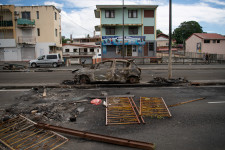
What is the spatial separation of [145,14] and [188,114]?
30.8 m

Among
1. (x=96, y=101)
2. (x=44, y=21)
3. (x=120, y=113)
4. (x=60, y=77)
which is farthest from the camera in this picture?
(x=44, y=21)

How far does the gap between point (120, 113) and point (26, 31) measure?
34.1 meters

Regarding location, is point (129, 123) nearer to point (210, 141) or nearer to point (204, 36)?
point (210, 141)

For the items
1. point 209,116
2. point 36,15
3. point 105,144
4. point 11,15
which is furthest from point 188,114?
point 11,15

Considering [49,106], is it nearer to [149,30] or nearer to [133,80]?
[133,80]

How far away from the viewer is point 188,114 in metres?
5.56

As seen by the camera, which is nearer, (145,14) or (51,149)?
(51,149)

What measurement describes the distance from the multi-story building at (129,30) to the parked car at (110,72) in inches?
908

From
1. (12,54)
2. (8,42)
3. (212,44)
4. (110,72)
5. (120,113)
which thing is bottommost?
(120,113)

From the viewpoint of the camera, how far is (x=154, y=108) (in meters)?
5.84

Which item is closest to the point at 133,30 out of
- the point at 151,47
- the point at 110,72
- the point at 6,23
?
the point at 151,47

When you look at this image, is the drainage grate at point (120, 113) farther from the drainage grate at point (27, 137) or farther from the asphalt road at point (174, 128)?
the drainage grate at point (27, 137)

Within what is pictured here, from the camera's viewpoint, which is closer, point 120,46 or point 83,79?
point 83,79

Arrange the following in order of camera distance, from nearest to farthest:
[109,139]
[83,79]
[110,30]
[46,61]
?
[109,139] → [83,79] → [46,61] → [110,30]
